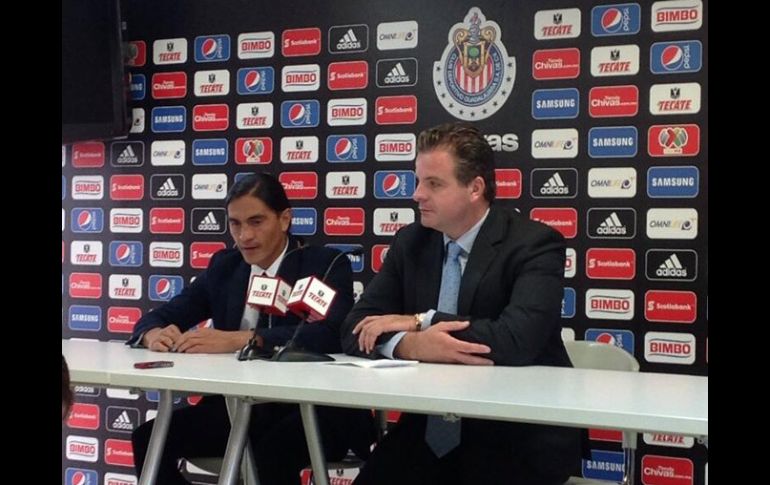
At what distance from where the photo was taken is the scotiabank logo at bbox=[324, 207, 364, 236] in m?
3.87

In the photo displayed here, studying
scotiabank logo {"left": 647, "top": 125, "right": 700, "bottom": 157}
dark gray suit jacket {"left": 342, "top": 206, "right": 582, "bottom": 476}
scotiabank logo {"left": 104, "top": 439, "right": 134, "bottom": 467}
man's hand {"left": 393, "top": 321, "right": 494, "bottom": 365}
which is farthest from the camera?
scotiabank logo {"left": 104, "top": 439, "right": 134, "bottom": 467}

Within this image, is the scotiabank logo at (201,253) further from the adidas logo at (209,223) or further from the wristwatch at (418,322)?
the wristwatch at (418,322)

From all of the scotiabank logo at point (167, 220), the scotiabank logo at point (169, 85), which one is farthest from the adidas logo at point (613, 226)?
the scotiabank logo at point (169, 85)

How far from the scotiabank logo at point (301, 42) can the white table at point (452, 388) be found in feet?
6.52

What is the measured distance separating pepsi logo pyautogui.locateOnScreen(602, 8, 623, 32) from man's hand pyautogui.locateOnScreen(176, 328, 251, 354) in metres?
2.00

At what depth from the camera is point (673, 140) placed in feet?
11.0

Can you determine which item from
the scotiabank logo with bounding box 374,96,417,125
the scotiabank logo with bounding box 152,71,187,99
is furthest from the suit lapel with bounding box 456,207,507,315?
the scotiabank logo with bounding box 152,71,187,99

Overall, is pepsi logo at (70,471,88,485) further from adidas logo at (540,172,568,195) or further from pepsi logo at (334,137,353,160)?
adidas logo at (540,172,568,195)

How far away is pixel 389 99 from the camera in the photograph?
3.82 metres

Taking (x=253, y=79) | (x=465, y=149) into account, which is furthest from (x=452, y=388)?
(x=253, y=79)

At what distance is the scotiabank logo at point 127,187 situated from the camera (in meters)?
4.25
